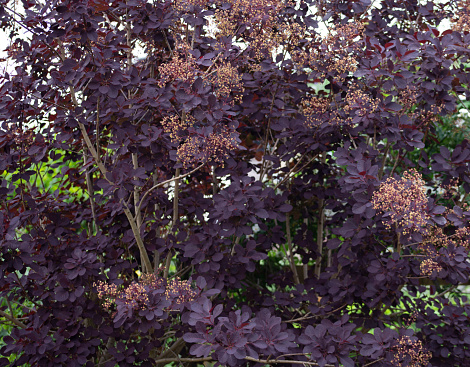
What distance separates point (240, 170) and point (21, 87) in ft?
4.10

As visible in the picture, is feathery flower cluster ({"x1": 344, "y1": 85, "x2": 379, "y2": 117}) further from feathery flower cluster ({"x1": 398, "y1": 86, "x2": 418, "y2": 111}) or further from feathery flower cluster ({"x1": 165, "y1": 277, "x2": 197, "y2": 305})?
feathery flower cluster ({"x1": 165, "y1": 277, "x2": 197, "y2": 305})

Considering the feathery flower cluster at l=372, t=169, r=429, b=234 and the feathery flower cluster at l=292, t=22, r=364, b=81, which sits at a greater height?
the feathery flower cluster at l=292, t=22, r=364, b=81

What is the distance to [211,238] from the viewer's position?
2.22 meters

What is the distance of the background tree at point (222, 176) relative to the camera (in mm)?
1971

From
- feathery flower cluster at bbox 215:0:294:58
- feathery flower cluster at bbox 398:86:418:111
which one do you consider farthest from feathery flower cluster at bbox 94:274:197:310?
feathery flower cluster at bbox 398:86:418:111

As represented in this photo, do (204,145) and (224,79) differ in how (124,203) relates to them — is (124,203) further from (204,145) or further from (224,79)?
(224,79)

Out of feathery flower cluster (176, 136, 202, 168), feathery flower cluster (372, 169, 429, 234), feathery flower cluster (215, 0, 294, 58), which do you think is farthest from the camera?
feathery flower cluster (215, 0, 294, 58)

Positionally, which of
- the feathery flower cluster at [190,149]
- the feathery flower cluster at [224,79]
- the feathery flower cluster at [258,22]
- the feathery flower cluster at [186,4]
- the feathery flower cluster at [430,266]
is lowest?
the feathery flower cluster at [430,266]

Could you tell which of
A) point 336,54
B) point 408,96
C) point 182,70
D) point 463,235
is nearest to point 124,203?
point 182,70

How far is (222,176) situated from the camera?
93.6 inches

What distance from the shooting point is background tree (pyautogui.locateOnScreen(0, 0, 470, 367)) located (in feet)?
6.47

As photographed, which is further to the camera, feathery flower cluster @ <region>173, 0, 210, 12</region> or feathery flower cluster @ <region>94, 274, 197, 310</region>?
feathery flower cluster @ <region>173, 0, 210, 12</region>

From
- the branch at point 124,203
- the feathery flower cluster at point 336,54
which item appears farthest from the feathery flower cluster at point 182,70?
the feathery flower cluster at point 336,54

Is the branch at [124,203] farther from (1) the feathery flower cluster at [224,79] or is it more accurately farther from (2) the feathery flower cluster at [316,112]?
(2) the feathery flower cluster at [316,112]
